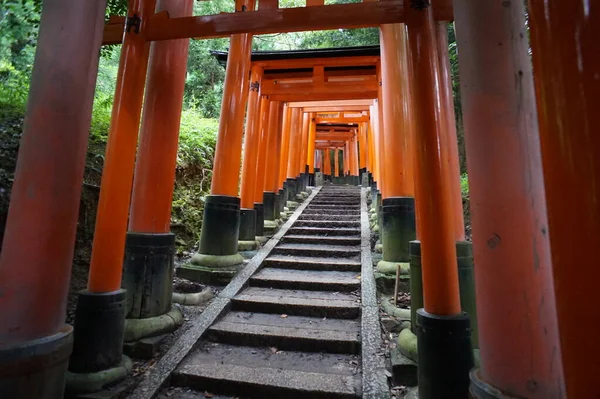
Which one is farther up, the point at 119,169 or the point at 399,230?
the point at 119,169

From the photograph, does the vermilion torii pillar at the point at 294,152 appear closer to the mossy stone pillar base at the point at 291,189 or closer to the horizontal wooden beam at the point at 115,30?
the mossy stone pillar base at the point at 291,189

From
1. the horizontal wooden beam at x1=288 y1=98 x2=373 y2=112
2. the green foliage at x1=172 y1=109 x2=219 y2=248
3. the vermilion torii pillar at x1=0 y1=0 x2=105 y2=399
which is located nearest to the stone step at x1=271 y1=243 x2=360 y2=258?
the green foliage at x1=172 y1=109 x2=219 y2=248

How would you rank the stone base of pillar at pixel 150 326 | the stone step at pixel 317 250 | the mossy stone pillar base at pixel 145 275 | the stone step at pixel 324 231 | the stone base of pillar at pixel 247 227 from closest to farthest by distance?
the stone base of pillar at pixel 150 326
the mossy stone pillar base at pixel 145 275
the stone step at pixel 317 250
the stone base of pillar at pixel 247 227
the stone step at pixel 324 231

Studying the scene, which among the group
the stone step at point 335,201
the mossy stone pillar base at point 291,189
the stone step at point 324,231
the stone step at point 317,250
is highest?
the mossy stone pillar base at point 291,189

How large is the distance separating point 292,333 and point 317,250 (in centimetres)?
246

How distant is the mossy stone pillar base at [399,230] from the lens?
4.42m

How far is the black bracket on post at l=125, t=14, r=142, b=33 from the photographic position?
2.86 m

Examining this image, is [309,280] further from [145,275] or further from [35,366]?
[35,366]

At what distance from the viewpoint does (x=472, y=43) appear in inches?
56.8

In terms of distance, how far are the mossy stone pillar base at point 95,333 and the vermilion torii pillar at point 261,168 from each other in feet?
12.8

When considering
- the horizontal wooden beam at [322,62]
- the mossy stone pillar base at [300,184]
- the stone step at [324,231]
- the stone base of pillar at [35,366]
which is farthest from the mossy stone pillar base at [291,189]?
the stone base of pillar at [35,366]

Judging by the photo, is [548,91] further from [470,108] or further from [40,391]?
[40,391]

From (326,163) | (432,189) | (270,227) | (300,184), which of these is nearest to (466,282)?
(432,189)

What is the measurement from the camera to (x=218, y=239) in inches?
185
